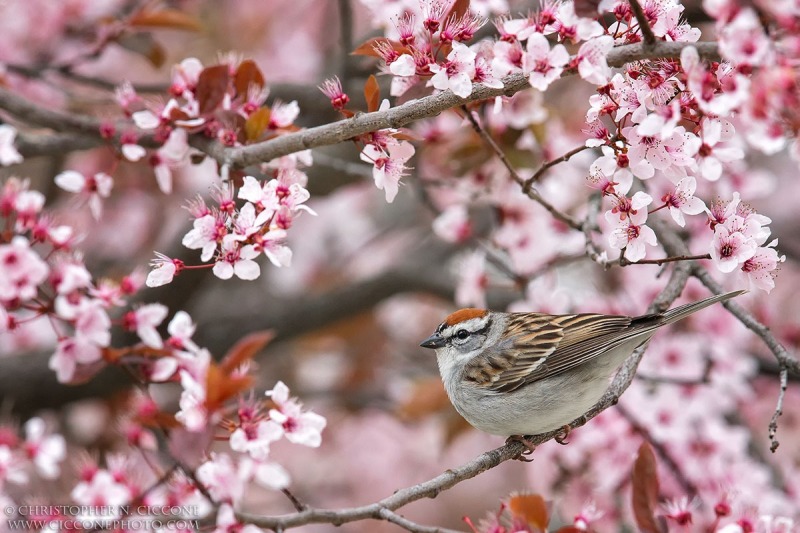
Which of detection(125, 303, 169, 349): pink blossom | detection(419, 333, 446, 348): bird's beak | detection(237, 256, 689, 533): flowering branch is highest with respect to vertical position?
detection(125, 303, 169, 349): pink blossom

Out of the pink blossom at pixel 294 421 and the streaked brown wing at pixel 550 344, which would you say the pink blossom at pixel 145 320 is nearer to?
the pink blossom at pixel 294 421

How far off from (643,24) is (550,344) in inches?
59.0

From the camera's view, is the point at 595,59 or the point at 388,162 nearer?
the point at 595,59

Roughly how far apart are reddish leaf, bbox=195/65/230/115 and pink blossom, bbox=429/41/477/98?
0.80 meters

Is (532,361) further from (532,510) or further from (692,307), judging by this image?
(532,510)

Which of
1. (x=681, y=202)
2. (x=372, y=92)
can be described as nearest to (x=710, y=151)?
(x=681, y=202)

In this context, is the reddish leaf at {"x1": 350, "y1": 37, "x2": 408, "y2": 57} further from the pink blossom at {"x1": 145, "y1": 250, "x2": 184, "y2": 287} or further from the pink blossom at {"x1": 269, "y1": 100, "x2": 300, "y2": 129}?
the pink blossom at {"x1": 145, "y1": 250, "x2": 184, "y2": 287}

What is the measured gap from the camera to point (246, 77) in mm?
2998

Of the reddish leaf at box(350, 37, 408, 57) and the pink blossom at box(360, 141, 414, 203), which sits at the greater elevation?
the reddish leaf at box(350, 37, 408, 57)

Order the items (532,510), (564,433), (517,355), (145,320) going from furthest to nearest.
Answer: (517,355), (564,433), (145,320), (532,510)

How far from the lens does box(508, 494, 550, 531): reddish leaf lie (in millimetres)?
2592

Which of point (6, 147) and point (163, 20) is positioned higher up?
point (6, 147)

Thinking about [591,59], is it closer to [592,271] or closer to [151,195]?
[592,271]

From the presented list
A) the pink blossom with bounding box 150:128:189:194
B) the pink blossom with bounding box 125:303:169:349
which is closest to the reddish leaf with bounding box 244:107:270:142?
the pink blossom with bounding box 150:128:189:194
